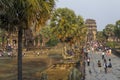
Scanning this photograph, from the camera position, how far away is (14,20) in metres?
16.2

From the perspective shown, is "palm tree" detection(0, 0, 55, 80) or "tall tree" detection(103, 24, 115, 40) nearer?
"palm tree" detection(0, 0, 55, 80)

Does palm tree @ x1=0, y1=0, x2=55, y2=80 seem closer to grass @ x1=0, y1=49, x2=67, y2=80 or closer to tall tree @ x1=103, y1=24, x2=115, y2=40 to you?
grass @ x1=0, y1=49, x2=67, y2=80

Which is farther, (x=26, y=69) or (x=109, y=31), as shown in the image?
(x=109, y=31)

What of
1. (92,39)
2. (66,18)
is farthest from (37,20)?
(92,39)

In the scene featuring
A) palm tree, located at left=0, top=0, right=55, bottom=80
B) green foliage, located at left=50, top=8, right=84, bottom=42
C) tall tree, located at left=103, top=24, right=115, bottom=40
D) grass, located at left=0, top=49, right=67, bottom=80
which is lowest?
grass, located at left=0, top=49, right=67, bottom=80

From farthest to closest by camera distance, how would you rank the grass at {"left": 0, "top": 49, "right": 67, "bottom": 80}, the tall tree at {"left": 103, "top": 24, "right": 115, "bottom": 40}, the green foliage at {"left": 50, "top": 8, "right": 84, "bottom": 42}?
the tall tree at {"left": 103, "top": 24, "right": 115, "bottom": 40}
the green foliage at {"left": 50, "top": 8, "right": 84, "bottom": 42}
the grass at {"left": 0, "top": 49, "right": 67, "bottom": 80}

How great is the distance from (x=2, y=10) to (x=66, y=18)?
41433mm

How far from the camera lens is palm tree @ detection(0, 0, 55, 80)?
1540cm

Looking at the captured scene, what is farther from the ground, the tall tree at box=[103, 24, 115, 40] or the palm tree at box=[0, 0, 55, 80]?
the tall tree at box=[103, 24, 115, 40]

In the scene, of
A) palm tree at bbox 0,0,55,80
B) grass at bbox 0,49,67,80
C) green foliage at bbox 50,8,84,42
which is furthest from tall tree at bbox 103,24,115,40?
palm tree at bbox 0,0,55,80

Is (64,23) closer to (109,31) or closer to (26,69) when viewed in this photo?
(26,69)

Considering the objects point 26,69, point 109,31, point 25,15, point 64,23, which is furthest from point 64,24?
point 109,31

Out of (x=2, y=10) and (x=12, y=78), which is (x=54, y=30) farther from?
(x=2, y=10)

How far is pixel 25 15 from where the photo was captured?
16.1m
